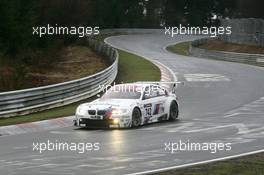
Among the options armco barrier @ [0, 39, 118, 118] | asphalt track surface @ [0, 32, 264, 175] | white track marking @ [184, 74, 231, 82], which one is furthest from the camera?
white track marking @ [184, 74, 231, 82]

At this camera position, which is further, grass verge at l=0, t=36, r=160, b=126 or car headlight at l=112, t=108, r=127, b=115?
grass verge at l=0, t=36, r=160, b=126

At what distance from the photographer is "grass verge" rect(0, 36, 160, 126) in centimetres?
2197

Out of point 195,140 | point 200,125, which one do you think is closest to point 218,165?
point 195,140

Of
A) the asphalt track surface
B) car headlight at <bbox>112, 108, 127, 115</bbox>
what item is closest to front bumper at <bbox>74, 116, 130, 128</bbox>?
car headlight at <bbox>112, 108, 127, 115</bbox>

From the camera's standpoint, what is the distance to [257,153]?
1438 cm

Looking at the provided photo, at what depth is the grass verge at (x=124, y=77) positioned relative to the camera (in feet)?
72.1

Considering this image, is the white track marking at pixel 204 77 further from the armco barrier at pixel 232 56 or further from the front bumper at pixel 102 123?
the front bumper at pixel 102 123

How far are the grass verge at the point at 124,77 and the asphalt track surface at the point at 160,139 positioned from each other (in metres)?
2.63

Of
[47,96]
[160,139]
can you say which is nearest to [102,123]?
[160,139]

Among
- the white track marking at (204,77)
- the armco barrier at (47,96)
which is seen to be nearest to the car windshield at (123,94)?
the armco barrier at (47,96)

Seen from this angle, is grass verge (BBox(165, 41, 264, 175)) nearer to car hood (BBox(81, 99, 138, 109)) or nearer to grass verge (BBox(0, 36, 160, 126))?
car hood (BBox(81, 99, 138, 109))

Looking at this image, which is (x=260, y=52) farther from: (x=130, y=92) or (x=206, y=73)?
(x=130, y=92)

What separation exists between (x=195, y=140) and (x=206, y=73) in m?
26.4

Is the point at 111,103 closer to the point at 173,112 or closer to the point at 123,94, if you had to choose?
the point at 123,94
